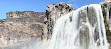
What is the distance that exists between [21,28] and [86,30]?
237ft

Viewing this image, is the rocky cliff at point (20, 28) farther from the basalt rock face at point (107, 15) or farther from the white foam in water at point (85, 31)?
the basalt rock face at point (107, 15)

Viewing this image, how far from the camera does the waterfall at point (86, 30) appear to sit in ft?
106

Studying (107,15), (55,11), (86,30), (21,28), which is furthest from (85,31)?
(21,28)

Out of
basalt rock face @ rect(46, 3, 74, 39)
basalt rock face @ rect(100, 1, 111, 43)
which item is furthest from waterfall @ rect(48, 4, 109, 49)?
basalt rock face @ rect(46, 3, 74, 39)

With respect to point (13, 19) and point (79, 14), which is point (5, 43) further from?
point (79, 14)

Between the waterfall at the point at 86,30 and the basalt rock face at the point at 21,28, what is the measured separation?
5885 cm

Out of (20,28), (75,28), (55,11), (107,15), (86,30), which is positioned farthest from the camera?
(20,28)

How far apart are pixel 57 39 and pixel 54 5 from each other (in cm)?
1024

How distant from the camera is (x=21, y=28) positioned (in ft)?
338

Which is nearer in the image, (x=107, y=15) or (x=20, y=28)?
(x=107, y=15)

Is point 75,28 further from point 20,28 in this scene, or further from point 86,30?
point 20,28

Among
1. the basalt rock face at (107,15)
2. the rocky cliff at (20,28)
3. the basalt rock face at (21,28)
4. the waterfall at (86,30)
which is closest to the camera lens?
the waterfall at (86,30)

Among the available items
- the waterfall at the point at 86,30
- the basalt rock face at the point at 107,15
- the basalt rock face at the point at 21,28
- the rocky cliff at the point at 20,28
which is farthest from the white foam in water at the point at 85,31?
the basalt rock face at the point at 21,28

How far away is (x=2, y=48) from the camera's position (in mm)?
93562
